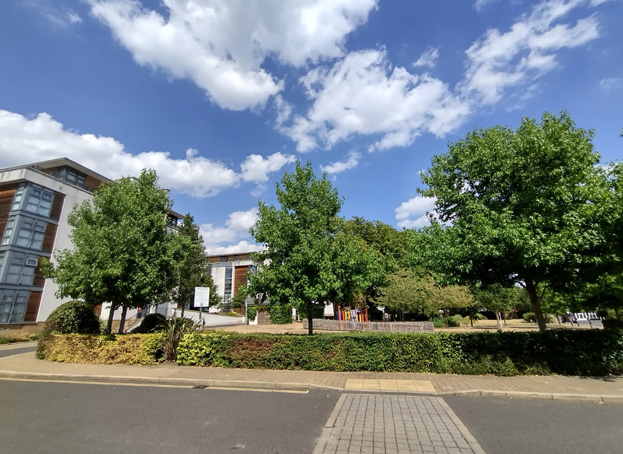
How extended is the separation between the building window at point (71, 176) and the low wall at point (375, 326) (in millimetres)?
28347

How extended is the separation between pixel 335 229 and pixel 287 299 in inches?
124

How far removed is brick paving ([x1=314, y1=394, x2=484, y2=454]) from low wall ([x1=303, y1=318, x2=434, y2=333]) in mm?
14995

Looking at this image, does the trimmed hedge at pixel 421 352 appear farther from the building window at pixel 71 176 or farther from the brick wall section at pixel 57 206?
the building window at pixel 71 176

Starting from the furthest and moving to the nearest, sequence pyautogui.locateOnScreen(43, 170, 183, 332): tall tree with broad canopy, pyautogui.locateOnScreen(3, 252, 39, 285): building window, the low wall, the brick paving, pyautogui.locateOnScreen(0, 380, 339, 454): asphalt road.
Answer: pyautogui.locateOnScreen(3, 252, 39, 285): building window
the low wall
pyautogui.locateOnScreen(43, 170, 183, 332): tall tree with broad canopy
pyautogui.locateOnScreen(0, 380, 339, 454): asphalt road
the brick paving

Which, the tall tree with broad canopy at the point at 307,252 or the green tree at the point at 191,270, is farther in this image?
the green tree at the point at 191,270

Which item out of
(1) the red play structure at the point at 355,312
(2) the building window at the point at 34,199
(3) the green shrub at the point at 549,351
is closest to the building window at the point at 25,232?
(2) the building window at the point at 34,199

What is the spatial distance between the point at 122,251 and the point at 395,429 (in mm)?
11576

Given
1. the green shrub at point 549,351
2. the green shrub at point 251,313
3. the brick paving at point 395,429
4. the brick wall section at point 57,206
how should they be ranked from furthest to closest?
the green shrub at point 251,313 → the brick wall section at point 57,206 → the green shrub at point 549,351 → the brick paving at point 395,429

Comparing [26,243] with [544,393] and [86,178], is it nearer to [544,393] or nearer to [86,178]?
[86,178]

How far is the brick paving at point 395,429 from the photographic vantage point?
420 centimetres

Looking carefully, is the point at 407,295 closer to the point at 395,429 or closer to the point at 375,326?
the point at 375,326

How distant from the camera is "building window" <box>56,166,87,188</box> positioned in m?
31.3

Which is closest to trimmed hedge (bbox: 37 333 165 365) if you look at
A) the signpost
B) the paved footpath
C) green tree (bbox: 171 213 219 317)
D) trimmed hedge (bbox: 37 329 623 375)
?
trimmed hedge (bbox: 37 329 623 375)

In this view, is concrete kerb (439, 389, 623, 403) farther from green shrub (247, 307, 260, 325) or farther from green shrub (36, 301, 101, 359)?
green shrub (247, 307, 260, 325)
